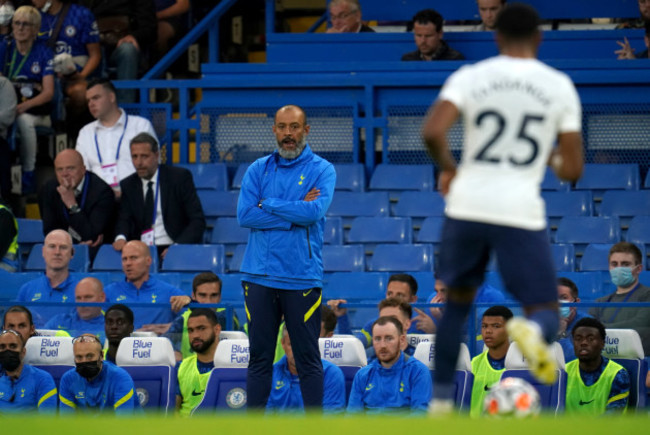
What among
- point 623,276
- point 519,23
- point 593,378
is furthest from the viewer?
point 623,276

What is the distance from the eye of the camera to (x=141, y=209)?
11.0 m

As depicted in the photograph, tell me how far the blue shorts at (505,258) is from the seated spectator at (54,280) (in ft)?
19.1

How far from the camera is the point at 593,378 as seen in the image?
26.9 ft

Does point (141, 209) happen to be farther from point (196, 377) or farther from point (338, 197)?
point (196, 377)

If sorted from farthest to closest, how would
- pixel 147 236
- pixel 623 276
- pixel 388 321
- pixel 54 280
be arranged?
1. pixel 147 236
2. pixel 54 280
3. pixel 623 276
4. pixel 388 321

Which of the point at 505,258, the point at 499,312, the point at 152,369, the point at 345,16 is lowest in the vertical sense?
the point at 152,369

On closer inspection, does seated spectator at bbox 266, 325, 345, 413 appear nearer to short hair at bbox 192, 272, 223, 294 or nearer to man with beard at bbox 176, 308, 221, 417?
man with beard at bbox 176, 308, 221, 417

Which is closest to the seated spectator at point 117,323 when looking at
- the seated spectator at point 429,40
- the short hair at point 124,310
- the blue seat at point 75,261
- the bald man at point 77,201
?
the short hair at point 124,310

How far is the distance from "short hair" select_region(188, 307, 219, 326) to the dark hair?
1967 millimetres

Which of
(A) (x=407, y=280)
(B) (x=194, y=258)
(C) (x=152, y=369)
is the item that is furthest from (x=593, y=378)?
(B) (x=194, y=258)

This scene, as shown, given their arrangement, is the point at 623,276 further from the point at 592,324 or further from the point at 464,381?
the point at 464,381

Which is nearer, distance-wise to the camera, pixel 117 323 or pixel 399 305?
pixel 399 305

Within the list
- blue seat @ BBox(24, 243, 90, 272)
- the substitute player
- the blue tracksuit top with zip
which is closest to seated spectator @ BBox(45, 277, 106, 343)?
blue seat @ BBox(24, 243, 90, 272)

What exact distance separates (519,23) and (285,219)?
2.36 metres
